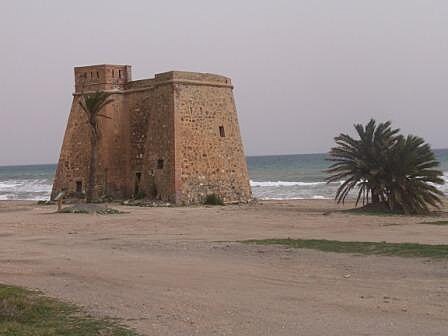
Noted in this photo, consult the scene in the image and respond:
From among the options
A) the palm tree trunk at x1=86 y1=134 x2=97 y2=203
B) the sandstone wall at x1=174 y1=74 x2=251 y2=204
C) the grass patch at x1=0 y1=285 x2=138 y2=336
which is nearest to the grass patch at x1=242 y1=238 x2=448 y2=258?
the grass patch at x1=0 y1=285 x2=138 y2=336

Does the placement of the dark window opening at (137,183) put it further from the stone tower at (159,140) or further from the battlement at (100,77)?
the battlement at (100,77)

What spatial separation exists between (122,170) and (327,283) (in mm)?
21208

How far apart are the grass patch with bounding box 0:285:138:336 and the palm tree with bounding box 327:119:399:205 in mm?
16280

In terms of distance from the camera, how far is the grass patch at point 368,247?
1138 cm

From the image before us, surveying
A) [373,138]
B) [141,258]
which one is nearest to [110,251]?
[141,258]

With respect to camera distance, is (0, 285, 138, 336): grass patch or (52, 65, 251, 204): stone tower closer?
(0, 285, 138, 336): grass patch

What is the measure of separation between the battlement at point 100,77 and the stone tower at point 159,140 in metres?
0.03

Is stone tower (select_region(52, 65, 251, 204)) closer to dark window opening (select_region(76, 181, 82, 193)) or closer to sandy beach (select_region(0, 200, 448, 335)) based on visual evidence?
dark window opening (select_region(76, 181, 82, 193))

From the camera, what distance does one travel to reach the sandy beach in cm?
693

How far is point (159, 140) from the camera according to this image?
27.5 metres

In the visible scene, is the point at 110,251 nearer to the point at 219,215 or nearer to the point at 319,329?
the point at 319,329

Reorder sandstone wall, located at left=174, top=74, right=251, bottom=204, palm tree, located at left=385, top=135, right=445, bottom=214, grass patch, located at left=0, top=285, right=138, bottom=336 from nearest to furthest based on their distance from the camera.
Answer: grass patch, located at left=0, top=285, right=138, bottom=336, palm tree, located at left=385, top=135, right=445, bottom=214, sandstone wall, located at left=174, top=74, right=251, bottom=204

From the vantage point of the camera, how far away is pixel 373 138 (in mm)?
23641

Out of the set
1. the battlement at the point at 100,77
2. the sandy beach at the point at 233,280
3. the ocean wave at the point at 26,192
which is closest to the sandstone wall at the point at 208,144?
the battlement at the point at 100,77
